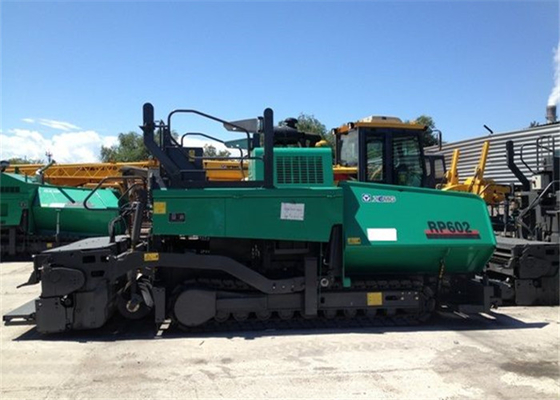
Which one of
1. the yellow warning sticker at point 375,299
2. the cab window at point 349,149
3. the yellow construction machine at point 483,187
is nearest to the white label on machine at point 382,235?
the yellow warning sticker at point 375,299

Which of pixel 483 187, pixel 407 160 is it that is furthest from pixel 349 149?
pixel 483 187

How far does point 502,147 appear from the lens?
1620cm

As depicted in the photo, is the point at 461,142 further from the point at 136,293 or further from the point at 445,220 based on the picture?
the point at 136,293

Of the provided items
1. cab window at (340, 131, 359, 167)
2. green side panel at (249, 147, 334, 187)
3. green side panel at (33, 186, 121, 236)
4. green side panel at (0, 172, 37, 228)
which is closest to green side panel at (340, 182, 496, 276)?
green side panel at (249, 147, 334, 187)

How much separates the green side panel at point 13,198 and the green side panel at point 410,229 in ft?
31.9

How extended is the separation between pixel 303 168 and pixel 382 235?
1.26 meters

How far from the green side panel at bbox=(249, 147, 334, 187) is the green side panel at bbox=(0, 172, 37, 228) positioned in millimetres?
8861

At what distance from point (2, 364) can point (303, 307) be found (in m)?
3.21

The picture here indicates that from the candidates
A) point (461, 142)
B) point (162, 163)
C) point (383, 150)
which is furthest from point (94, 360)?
point (461, 142)

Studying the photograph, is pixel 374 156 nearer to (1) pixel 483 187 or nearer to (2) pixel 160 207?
(2) pixel 160 207

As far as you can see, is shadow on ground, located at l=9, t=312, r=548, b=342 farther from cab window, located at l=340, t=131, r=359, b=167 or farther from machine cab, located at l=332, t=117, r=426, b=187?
cab window, located at l=340, t=131, r=359, b=167

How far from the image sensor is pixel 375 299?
17.5 ft

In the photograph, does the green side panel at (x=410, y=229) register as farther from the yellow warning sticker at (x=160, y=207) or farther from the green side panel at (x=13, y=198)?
the green side panel at (x=13, y=198)

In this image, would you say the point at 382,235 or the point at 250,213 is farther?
the point at 382,235
